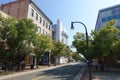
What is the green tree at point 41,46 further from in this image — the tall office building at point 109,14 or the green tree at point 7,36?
the tall office building at point 109,14

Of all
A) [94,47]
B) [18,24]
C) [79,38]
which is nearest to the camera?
[18,24]

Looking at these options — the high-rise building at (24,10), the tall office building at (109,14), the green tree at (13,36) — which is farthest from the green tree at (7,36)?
the tall office building at (109,14)

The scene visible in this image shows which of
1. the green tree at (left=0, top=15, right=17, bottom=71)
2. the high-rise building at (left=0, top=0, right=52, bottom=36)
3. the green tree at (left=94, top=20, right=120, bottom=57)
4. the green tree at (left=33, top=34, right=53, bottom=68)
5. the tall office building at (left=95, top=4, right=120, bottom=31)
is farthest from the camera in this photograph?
the tall office building at (left=95, top=4, right=120, bottom=31)

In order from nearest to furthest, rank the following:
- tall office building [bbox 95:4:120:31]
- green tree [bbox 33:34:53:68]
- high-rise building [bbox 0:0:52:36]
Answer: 1. green tree [bbox 33:34:53:68]
2. high-rise building [bbox 0:0:52:36]
3. tall office building [bbox 95:4:120:31]

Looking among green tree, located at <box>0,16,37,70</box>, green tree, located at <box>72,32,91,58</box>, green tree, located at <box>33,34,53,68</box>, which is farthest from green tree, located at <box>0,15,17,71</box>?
green tree, located at <box>72,32,91,58</box>

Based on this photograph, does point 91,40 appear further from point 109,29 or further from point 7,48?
point 7,48

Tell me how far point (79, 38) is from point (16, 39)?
45.9 ft

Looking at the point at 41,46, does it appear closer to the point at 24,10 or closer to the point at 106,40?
the point at 24,10

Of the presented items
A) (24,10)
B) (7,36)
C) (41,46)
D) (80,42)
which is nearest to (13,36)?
(7,36)

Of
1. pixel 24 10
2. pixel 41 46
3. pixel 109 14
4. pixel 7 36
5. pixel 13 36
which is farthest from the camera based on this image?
pixel 109 14

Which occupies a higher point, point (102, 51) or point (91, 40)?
point (91, 40)

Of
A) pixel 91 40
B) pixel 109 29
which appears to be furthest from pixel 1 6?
pixel 109 29

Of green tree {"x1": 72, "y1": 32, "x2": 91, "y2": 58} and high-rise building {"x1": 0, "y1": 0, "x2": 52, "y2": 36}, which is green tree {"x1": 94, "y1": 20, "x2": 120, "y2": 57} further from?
high-rise building {"x1": 0, "y1": 0, "x2": 52, "y2": 36}

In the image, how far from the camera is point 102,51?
1081 inches
